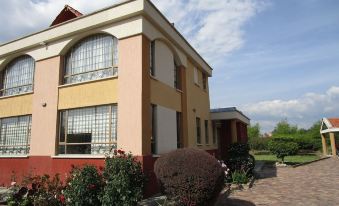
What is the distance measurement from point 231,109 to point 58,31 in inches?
533

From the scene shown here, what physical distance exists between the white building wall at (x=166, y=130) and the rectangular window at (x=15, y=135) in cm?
688

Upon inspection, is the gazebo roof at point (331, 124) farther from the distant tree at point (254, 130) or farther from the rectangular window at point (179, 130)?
the distant tree at point (254, 130)

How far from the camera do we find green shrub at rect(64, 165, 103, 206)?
853cm

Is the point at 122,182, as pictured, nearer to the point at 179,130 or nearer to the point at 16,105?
the point at 179,130

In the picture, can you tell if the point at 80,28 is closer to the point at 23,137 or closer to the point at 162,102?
the point at 162,102

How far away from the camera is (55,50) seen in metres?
14.0

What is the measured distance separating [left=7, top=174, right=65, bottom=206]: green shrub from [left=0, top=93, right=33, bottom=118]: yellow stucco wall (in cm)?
579

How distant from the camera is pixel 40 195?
9.26 metres

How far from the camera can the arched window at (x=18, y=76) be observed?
15.4 meters

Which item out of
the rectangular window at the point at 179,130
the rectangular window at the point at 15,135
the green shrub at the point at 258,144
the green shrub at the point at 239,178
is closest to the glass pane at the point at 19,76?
the rectangular window at the point at 15,135

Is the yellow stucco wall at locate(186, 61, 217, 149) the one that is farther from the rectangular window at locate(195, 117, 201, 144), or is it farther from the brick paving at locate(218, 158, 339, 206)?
the brick paving at locate(218, 158, 339, 206)

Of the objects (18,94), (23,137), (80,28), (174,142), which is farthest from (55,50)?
(174,142)

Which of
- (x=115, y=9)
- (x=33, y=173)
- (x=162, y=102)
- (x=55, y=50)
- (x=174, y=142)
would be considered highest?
(x=115, y=9)

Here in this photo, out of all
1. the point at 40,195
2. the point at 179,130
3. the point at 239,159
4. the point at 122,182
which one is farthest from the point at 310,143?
the point at 40,195
